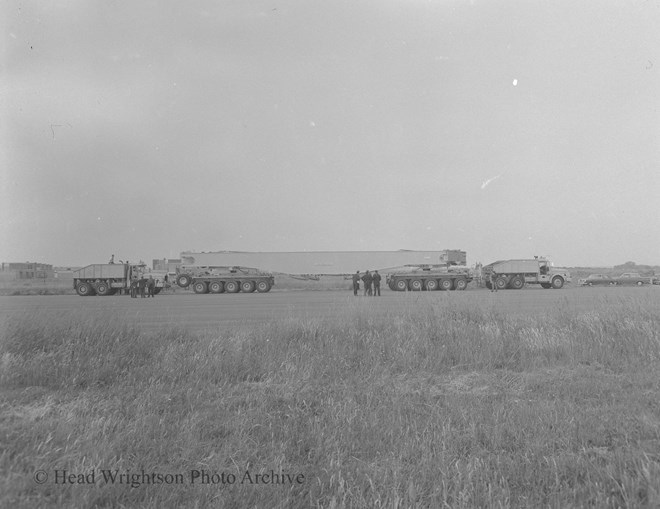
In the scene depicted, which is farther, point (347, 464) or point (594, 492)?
point (347, 464)

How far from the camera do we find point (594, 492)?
3.01m

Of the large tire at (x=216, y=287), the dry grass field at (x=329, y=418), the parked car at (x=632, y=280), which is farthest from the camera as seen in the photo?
the parked car at (x=632, y=280)

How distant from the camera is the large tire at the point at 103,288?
34.0 m

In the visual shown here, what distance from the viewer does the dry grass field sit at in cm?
307

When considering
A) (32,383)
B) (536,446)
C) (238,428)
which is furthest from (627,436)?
(32,383)

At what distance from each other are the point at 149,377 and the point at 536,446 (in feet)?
14.1

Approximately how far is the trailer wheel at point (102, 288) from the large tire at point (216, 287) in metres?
7.44

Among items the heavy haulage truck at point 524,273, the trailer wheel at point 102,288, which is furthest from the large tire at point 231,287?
the heavy haulage truck at point 524,273

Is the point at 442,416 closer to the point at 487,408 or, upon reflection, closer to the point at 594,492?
the point at 487,408

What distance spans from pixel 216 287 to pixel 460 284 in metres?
19.5

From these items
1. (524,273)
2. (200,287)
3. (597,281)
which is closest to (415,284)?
(524,273)

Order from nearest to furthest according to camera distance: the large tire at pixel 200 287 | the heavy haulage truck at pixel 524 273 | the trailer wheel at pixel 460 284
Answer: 1. the large tire at pixel 200 287
2. the trailer wheel at pixel 460 284
3. the heavy haulage truck at pixel 524 273

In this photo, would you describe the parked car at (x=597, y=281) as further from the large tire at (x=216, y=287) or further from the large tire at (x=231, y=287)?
the large tire at (x=216, y=287)

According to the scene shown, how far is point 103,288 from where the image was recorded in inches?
1348
